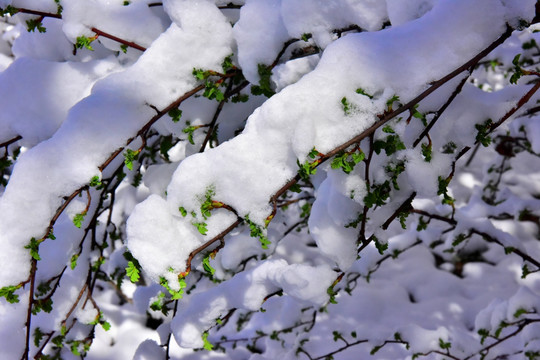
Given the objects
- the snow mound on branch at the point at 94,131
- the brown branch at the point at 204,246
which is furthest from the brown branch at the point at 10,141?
the brown branch at the point at 204,246

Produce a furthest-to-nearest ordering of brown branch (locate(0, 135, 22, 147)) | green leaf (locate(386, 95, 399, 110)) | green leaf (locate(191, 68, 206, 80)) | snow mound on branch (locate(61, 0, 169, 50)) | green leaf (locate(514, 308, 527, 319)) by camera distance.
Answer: green leaf (locate(514, 308, 527, 319))
brown branch (locate(0, 135, 22, 147))
snow mound on branch (locate(61, 0, 169, 50))
green leaf (locate(191, 68, 206, 80))
green leaf (locate(386, 95, 399, 110))

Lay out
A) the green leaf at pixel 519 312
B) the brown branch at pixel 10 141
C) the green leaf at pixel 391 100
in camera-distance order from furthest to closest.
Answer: the green leaf at pixel 519 312 < the brown branch at pixel 10 141 < the green leaf at pixel 391 100

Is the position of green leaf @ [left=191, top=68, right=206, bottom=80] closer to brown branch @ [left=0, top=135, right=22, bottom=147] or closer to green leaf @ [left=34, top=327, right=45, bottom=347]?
brown branch @ [left=0, top=135, right=22, bottom=147]

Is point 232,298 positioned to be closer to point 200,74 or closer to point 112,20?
point 200,74

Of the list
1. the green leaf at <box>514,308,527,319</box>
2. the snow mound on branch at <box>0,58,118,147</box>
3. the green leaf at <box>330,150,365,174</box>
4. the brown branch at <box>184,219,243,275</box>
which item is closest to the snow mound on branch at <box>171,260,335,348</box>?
the brown branch at <box>184,219,243,275</box>

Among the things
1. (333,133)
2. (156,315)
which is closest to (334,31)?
(333,133)

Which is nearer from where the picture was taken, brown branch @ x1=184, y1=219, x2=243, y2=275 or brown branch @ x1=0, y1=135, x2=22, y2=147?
brown branch @ x1=184, y1=219, x2=243, y2=275

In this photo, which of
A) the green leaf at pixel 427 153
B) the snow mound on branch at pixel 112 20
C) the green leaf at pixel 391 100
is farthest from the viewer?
the snow mound on branch at pixel 112 20

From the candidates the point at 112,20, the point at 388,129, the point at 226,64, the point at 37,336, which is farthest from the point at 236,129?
the point at 37,336

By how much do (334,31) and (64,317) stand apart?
1.57 m

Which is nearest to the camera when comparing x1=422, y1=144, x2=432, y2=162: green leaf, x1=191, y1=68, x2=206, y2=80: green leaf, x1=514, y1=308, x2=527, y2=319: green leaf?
x1=422, y1=144, x2=432, y2=162: green leaf

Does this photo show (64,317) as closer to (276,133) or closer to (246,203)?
(246,203)

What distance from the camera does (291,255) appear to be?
3.69m

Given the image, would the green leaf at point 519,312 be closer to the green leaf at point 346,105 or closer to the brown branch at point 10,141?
the green leaf at point 346,105
